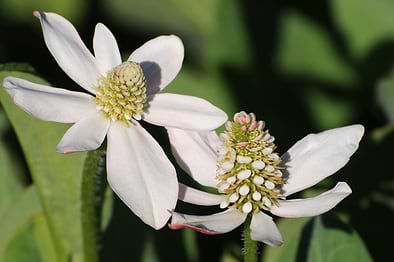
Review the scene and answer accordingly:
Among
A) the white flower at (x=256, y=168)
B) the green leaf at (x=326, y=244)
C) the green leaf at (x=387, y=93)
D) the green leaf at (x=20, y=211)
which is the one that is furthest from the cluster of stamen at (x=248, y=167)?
the green leaf at (x=387, y=93)

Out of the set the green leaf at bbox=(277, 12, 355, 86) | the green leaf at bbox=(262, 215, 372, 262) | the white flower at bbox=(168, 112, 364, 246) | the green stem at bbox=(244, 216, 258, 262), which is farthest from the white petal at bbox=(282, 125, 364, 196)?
the green leaf at bbox=(277, 12, 355, 86)

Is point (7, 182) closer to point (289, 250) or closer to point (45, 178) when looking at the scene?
point (45, 178)

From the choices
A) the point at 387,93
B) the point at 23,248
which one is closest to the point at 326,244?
the point at 23,248

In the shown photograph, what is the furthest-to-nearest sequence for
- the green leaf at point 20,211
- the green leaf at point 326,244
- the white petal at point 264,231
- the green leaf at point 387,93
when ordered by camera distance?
the green leaf at point 387,93, the green leaf at point 20,211, the green leaf at point 326,244, the white petal at point 264,231

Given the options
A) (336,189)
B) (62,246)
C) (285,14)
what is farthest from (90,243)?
(285,14)

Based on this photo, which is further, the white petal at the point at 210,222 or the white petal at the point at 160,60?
the white petal at the point at 160,60

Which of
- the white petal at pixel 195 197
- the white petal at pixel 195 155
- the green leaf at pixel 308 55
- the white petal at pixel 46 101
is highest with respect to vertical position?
the white petal at pixel 46 101

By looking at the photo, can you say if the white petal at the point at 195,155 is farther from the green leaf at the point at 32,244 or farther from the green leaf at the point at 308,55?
the green leaf at the point at 308,55
